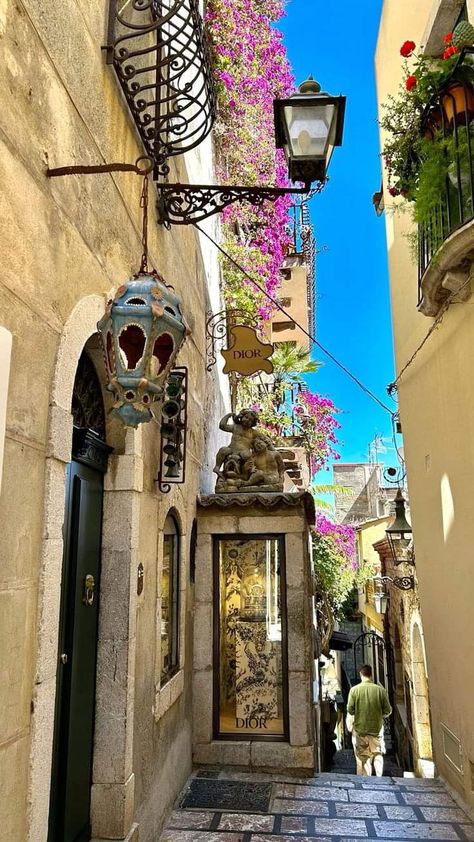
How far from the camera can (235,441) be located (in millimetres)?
7703

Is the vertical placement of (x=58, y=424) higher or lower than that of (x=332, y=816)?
higher

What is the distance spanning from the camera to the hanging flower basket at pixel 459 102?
18.1ft

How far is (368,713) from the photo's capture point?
10047 millimetres

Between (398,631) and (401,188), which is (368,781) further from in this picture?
(398,631)

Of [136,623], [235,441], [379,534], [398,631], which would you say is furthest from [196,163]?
[379,534]

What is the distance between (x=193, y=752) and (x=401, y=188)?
6.26 meters

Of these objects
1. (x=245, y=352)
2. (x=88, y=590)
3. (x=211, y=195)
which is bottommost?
(x=88, y=590)

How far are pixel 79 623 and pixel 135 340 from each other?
1.78 m

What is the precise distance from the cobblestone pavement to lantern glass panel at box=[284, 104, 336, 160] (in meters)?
5.01

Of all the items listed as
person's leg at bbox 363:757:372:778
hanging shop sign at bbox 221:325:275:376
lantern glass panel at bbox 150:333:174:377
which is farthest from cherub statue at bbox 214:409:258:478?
person's leg at bbox 363:757:372:778

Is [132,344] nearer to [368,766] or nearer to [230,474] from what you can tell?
[230,474]

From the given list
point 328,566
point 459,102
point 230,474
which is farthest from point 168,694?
point 328,566

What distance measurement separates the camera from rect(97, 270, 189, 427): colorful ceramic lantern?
2.76 metres

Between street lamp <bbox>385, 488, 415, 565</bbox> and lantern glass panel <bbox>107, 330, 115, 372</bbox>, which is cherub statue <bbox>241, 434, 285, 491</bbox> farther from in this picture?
lantern glass panel <bbox>107, 330, 115, 372</bbox>
